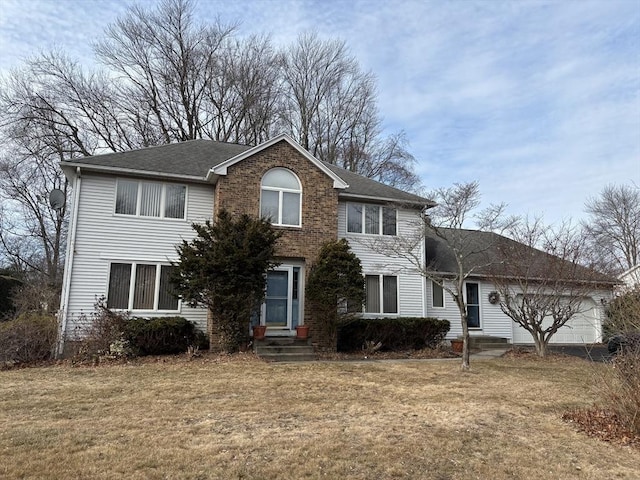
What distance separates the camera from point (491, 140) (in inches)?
751

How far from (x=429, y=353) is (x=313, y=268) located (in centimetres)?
460

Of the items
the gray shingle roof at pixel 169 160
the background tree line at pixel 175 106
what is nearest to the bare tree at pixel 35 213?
the background tree line at pixel 175 106

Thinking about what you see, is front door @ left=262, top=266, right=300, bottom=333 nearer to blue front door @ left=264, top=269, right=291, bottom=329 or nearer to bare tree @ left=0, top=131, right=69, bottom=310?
blue front door @ left=264, top=269, right=291, bottom=329

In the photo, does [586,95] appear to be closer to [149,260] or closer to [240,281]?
[240,281]

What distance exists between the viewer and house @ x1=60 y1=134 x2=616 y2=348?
13.1 metres

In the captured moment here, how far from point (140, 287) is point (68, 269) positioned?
1.99m

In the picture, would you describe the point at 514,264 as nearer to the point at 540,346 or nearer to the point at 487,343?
the point at 540,346

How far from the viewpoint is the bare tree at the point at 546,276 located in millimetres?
14047

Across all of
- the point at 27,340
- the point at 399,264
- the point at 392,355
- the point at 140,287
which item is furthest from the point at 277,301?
the point at 27,340

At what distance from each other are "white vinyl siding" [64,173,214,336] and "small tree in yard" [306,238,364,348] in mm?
3597

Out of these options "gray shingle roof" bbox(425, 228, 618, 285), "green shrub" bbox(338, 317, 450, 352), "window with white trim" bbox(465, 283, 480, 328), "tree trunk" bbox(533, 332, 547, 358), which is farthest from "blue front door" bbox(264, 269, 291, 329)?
"tree trunk" bbox(533, 332, 547, 358)

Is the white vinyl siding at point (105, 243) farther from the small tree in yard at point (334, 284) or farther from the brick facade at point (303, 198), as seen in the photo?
the small tree in yard at point (334, 284)

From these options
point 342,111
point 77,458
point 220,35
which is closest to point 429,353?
point 77,458

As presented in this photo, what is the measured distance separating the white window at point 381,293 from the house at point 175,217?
0.10 meters
